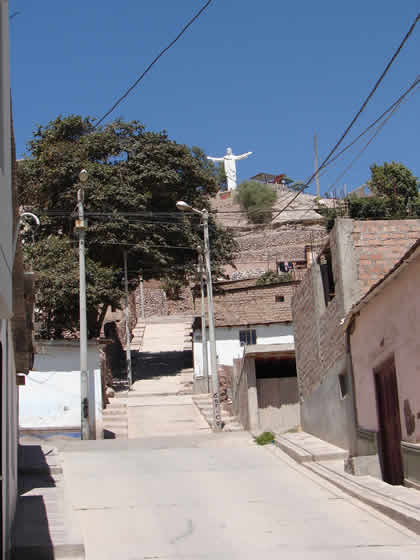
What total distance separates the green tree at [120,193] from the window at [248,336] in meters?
4.41

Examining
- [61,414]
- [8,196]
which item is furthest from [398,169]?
[8,196]

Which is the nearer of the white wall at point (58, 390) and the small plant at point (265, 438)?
the small plant at point (265, 438)

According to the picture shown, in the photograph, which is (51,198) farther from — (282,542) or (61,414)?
(282,542)

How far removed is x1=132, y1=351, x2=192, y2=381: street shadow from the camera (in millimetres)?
37959

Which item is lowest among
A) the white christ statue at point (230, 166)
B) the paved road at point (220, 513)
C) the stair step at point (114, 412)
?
the paved road at point (220, 513)

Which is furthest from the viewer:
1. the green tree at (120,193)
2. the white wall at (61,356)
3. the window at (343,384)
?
the green tree at (120,193)

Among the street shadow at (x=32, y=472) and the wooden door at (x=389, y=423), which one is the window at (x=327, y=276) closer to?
the wooden door at (x=389, y=423)

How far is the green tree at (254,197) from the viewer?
260 ft

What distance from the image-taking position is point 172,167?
1529 inches

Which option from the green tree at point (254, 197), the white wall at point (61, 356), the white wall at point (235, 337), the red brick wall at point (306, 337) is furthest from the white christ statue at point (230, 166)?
the red brick wall at point (306, 337)

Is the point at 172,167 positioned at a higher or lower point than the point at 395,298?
higher

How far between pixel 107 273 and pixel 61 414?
1038 centimetres

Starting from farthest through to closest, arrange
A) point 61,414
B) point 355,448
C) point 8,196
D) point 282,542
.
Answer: point 61,414 → point 355,448 → point 282,542 → point 8,196

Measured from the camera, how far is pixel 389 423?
39.1ft
